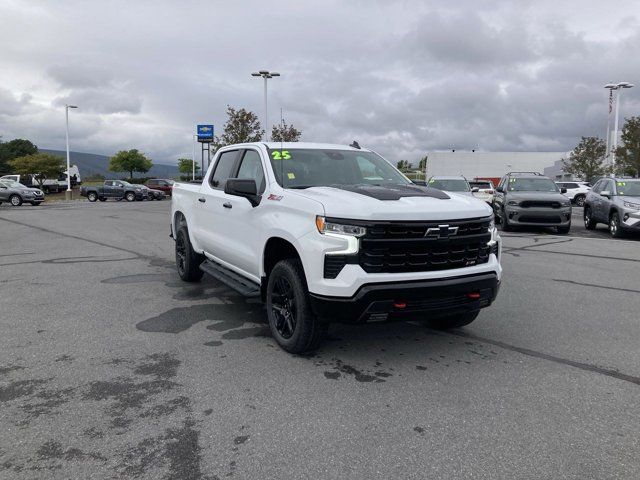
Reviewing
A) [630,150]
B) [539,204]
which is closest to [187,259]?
[539,204]

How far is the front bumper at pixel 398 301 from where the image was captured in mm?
3930

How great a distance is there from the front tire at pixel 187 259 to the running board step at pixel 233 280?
71cm

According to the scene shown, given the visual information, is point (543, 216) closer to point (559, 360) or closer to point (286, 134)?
point (559, 360)

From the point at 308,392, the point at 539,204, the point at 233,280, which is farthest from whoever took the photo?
the point at 539,204

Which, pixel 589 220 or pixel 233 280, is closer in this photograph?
pixel 233 280

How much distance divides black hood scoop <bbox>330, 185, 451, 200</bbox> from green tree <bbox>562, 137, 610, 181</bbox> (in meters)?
49.4

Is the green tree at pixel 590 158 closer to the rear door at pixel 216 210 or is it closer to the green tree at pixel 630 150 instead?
the green tree at pixel 630 150

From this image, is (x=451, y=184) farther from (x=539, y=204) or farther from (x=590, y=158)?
(x=590, y=158)

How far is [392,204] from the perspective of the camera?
412 cm

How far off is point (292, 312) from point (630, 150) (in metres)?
44.5

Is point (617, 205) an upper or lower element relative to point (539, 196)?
lower

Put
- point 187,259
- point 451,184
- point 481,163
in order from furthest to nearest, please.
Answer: point 481,163 < point 451,184 < point 187,259

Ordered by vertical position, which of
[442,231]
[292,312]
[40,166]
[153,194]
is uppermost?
[40,166]

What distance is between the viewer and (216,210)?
6.09 m
